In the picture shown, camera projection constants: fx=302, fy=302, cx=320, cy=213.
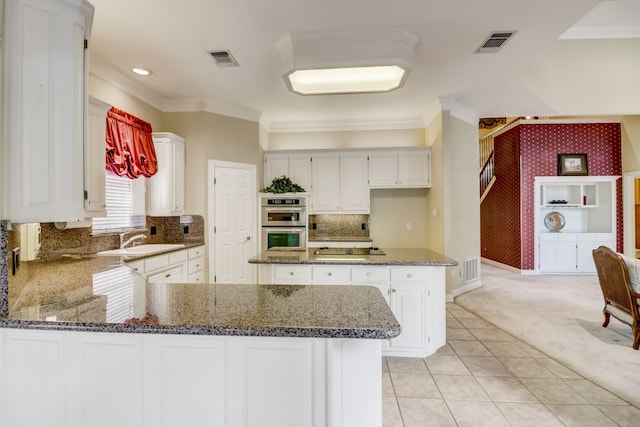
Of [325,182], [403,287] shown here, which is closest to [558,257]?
[325,182]

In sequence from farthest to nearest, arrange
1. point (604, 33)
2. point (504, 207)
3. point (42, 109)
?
point (504, 207) < point (604, 33) < point (42, 109)

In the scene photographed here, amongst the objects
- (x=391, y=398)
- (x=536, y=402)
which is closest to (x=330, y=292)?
(x=391, y=398)

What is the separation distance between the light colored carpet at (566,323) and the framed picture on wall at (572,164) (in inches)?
85.5

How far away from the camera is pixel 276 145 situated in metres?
5.59

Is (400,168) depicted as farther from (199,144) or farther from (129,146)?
(129,146)

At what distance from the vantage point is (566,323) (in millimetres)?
3711

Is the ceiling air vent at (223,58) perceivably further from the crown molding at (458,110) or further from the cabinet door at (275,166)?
the crown molding at (458,110)

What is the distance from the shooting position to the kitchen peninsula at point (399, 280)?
2.79m

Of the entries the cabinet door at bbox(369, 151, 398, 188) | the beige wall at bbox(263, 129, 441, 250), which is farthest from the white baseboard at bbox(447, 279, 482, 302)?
the cabinet door at bbox(369, 151, 398, 188)

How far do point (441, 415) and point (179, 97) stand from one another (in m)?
4.66

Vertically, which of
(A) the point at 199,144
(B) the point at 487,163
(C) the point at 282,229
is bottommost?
(C) the point at 282,229

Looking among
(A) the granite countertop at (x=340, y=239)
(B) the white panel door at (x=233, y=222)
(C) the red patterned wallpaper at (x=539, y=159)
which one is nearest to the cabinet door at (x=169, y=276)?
(B) the white panel door at (x=233, y=222)

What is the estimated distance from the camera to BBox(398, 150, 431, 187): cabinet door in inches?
198

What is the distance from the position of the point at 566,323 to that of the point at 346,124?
426 cm
